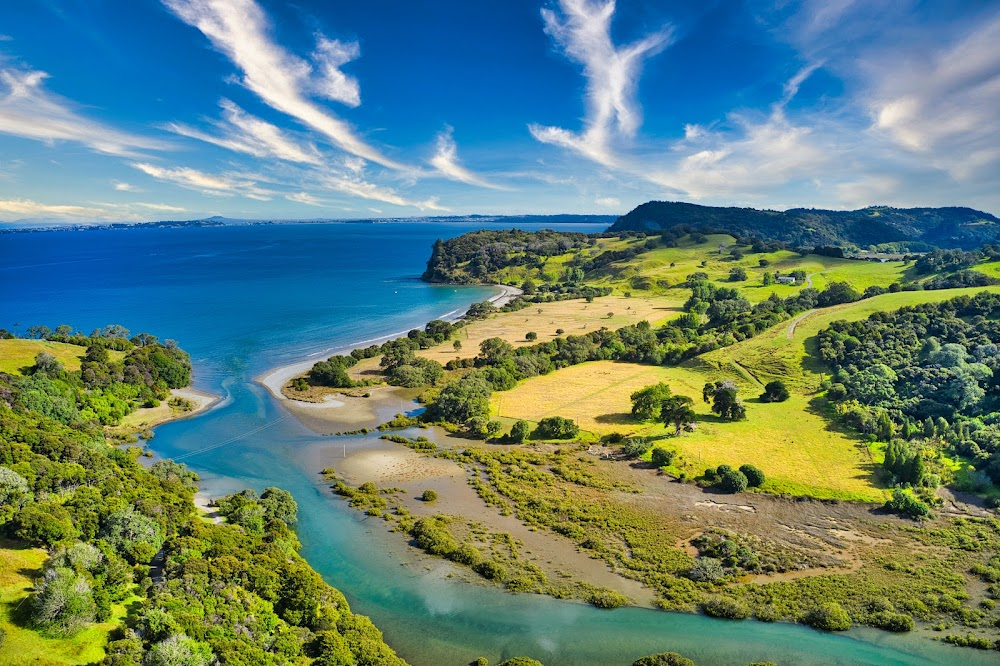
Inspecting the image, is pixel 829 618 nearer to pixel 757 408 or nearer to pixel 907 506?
pixel 907 506

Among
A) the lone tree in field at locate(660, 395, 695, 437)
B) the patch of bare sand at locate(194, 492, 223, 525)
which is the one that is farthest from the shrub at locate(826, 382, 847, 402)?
the patch of bare sand at locate(194, 492, 223, 525)

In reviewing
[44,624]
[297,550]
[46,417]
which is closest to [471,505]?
[297,550]

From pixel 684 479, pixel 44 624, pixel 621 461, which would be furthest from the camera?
pixel 621 461

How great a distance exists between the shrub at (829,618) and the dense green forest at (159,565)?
24.6 m

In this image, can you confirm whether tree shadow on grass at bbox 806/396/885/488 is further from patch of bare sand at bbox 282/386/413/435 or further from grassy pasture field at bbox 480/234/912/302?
grassy pasture field at bbox 480/234/912/302

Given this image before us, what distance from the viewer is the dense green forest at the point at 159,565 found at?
23.9 meters

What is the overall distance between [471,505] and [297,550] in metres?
14.1

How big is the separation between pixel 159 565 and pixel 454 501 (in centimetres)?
2172

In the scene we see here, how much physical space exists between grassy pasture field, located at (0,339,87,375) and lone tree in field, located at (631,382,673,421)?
239ft

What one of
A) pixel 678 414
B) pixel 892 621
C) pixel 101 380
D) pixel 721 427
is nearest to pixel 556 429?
pixel 678 414

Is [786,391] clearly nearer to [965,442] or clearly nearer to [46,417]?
[965,442]

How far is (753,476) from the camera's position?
47.2m

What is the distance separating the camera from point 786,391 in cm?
6794

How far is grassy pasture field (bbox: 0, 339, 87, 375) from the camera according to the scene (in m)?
65.1
